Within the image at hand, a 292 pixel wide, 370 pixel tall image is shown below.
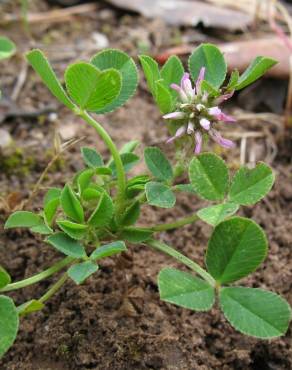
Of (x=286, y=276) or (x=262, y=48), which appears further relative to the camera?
(x=262, y=48)

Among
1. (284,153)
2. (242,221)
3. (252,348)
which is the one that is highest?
(242,221)

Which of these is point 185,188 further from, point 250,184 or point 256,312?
point 256,312

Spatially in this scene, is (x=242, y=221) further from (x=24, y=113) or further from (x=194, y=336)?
(x=24, y=113)

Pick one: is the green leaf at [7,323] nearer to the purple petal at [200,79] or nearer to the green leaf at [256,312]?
the green leaf at [256,312]

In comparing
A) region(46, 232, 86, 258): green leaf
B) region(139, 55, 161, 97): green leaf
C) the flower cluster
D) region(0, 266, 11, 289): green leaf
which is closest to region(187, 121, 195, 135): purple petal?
the flower cluster

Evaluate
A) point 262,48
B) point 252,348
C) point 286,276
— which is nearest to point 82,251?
point 252,348

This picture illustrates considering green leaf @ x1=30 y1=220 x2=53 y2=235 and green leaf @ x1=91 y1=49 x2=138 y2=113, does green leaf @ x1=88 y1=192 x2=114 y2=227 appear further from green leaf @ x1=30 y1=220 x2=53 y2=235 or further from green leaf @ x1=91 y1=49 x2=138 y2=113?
green leaf @ x1=91 y1=49 x2=138 y2=113

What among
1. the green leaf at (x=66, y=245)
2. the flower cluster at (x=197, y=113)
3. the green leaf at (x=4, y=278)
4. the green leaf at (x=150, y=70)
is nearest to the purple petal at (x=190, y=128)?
the flower cluster at (x=197, y=113)

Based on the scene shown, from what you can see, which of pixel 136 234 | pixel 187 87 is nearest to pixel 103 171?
pixel 136 234
